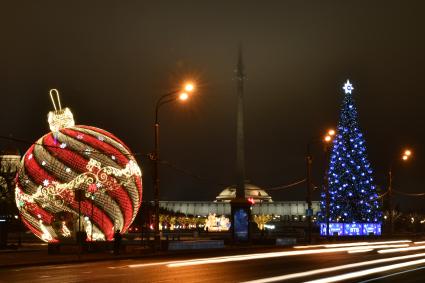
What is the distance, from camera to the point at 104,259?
2972 cm

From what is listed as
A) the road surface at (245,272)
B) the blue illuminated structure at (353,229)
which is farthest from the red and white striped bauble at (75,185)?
the blue illuminated structure at (353,229)

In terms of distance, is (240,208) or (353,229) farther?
(353,229)

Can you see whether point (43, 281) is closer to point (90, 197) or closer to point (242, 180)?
point (90, 197)

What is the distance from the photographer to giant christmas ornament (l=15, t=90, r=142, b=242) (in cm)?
3278

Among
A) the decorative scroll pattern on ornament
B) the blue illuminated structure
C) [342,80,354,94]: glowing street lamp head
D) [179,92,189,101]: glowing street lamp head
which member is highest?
[342,80,354,94]: glowing street lamp head

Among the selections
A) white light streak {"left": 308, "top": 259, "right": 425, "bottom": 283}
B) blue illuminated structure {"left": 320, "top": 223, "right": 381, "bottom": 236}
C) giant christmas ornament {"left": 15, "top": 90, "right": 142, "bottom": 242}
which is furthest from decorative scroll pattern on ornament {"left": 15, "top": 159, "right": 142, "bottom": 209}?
blue illuminated structure {"left": 320, "top": 223, "right": 381, "bottom": 236}

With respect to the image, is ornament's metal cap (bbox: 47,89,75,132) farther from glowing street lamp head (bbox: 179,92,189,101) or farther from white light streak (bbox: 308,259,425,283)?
white light streak (bbox: 308,259,425,283)

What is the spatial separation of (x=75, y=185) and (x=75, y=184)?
5 centimetres

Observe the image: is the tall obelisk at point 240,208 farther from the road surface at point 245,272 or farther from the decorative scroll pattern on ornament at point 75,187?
the road surface at point 245,272

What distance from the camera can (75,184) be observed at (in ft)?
107

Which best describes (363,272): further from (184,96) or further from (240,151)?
(240,151)

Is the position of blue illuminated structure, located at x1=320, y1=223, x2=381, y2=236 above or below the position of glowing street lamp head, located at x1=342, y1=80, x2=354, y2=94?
below

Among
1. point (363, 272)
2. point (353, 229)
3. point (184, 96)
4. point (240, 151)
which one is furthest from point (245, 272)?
point (353, 229)

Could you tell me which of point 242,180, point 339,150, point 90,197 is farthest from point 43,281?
point 339,150
